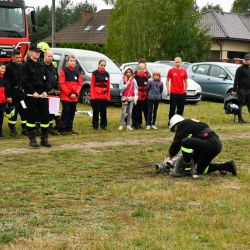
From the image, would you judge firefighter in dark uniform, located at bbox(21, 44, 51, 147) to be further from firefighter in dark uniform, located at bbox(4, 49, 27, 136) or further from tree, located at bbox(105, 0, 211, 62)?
tree, located at bbox(105, 0, 211, 62)

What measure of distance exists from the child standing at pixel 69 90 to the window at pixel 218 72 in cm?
1045

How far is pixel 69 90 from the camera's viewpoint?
13641 mm

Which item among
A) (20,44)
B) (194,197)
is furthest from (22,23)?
(194,197)

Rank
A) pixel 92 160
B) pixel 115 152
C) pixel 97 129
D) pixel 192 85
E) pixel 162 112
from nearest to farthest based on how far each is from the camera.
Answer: pixel 92 160
pixel 115 152
pixel 97 129
pixel 162 112
pixel 192 85

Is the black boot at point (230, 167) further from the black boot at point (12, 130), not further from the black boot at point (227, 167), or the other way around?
the black boot at point (12, 130)

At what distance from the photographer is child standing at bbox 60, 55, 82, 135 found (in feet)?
44.7

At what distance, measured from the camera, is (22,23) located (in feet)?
65.6

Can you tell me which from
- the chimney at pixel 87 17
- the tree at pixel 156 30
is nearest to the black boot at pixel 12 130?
the tree at pixel 156 30

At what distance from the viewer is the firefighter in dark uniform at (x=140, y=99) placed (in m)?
15.2

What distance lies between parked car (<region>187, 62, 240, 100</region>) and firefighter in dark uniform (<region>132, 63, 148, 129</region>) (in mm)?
7870

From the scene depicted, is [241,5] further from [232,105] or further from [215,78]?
[232,105]

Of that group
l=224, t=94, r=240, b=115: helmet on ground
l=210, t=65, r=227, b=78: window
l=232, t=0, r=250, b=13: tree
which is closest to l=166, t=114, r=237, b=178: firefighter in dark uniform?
l=224, t=94, r=240, b=115: helmet on ground

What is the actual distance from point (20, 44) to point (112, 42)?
23334 mm

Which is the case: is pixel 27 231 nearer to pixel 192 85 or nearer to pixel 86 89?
pixel 86 89
